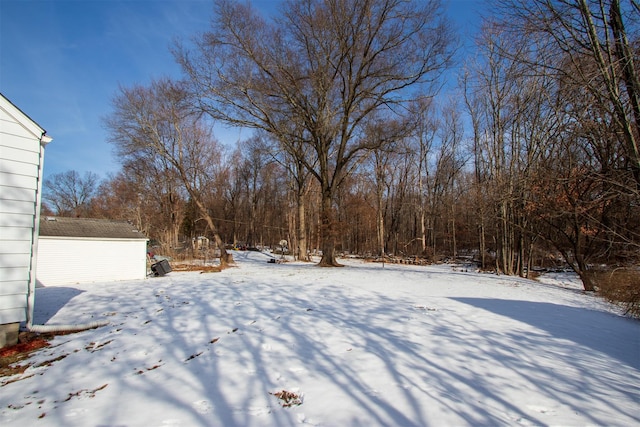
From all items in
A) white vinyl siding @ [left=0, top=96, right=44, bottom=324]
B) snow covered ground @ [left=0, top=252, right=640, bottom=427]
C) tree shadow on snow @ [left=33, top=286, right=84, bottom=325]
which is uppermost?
white vinyl siding @ [left=0, top=96, right=44, bottom=324]

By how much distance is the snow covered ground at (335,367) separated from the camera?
287 centimetres

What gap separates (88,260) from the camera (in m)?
13.7

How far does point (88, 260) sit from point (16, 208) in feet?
32.2

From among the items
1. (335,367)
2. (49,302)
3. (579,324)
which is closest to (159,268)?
(49,302)

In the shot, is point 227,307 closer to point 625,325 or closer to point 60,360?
point 60,360

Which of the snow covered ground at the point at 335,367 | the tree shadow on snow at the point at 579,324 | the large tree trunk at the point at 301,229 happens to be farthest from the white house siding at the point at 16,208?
the large tree trunk at the point at 301,229

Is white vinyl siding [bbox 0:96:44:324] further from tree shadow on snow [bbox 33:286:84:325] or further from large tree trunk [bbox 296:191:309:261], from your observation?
large tree trunk [bbox 296:191:309:261]

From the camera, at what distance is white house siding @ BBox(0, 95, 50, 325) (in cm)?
522

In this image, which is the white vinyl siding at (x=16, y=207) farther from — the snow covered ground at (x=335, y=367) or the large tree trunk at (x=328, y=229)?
the large tree trunk at (x=328, y=229)

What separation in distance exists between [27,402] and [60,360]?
1.27 metres

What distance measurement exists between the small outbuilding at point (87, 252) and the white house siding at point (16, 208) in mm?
9331

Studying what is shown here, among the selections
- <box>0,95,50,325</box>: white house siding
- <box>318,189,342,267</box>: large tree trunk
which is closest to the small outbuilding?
<box>318,189,342,267</box>: large tree trunk

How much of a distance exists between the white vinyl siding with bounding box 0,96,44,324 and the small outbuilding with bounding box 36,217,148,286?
30.6 feet

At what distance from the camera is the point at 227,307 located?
21.8 feet
